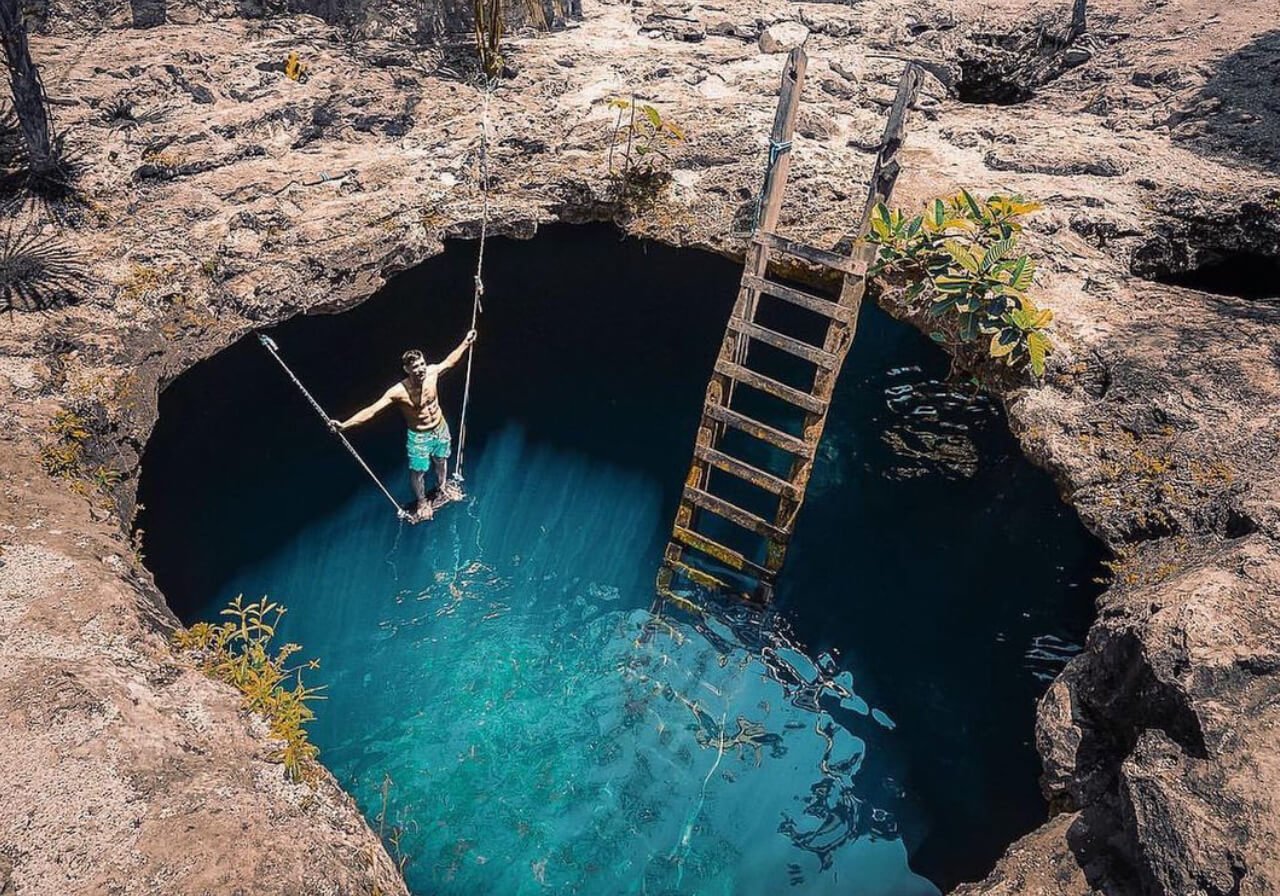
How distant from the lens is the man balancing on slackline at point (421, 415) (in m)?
6.68

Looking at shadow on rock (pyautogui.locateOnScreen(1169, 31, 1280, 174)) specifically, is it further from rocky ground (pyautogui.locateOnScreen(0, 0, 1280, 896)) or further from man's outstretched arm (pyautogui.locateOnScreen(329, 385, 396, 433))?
man's outstretched arm (pyautogui.locateOnScreen(329, 385, 396, 433))

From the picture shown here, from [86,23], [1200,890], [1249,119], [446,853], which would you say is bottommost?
[446,853]

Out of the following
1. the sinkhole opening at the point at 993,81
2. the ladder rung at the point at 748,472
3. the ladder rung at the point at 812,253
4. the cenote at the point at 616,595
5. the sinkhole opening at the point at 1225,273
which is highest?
the sinkhole opening at the point at 993,81

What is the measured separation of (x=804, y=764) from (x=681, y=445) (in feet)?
10.3

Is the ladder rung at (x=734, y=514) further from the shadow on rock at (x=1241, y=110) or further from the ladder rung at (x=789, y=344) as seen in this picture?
the shadow on rock at (x=1241, y=110)

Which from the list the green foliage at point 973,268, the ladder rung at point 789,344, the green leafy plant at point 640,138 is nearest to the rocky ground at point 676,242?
the green leafy plant at point 640,138

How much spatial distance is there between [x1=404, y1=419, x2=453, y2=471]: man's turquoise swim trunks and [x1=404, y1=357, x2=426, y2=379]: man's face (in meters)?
0.56

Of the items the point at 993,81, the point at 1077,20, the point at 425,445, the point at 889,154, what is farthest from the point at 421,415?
the point at 1077,20

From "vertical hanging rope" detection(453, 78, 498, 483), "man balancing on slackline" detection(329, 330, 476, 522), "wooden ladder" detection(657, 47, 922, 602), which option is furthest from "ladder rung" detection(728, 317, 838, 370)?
"man balancing on slackline" detection(329, 330, 476, 522)

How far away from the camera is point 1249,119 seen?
7375 millimetres

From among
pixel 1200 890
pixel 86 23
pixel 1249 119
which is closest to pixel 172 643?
pixel 1200 890

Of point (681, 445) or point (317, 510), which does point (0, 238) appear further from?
point (681, 445)

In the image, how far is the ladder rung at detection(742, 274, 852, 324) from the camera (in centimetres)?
622

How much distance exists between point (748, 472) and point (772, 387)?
0.71 meters
